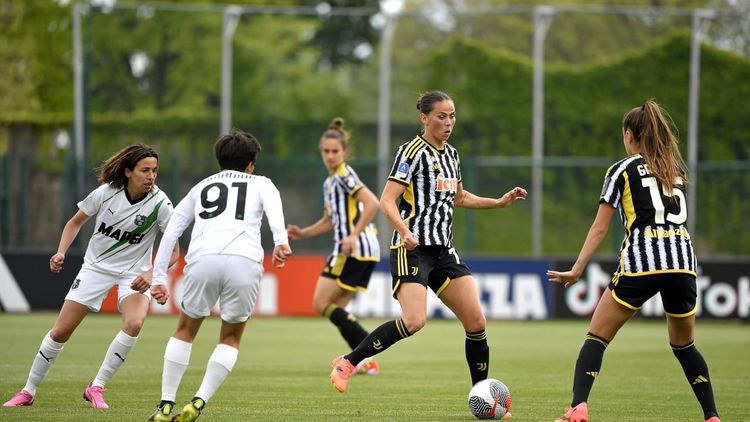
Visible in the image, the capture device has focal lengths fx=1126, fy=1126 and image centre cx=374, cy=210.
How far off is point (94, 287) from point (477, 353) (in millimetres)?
2859

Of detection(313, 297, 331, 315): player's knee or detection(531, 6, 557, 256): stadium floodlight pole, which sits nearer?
detection(313, 297, 331, 315): player's knee

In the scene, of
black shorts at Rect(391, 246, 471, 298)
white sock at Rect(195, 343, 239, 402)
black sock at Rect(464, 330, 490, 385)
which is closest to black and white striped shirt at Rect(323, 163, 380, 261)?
black shorts at Rect(391, 246, 471, 298)

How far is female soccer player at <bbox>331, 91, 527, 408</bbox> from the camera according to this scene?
7.88 m

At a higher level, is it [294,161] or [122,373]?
[294,161]

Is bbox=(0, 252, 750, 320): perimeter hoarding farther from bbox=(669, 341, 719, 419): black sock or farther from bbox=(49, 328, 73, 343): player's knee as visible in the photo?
bbox=(669, 341, 719, 419): black sock

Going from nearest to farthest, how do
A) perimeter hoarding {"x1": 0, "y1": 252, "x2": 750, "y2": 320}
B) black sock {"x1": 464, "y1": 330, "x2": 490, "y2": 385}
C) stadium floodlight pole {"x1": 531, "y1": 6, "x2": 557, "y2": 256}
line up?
black sock {"x1": 464, "y1": 330, "x2": 490, "y2": 385} < perimeter hoarding {"x1": 0, "y1": 252, "x2": 750, "y2": 320} < stadium floodlight pole {"x1": 531, "y1": 6, "x2": 557, "y2": 256}

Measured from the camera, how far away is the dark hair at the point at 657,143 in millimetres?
7066

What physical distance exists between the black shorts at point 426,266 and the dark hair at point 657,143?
1541 mm

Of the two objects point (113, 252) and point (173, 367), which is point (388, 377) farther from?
point (173, 367)

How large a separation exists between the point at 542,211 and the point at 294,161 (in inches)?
209

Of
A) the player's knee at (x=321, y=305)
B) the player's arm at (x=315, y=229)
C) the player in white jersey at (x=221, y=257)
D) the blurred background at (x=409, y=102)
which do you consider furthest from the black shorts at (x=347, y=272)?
the blurred background at (x=409, y=102)

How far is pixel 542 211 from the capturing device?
2359 centimetres

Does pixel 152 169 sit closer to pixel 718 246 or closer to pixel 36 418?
pixel 36 418

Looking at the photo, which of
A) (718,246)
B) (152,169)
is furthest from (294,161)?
(152,169)
